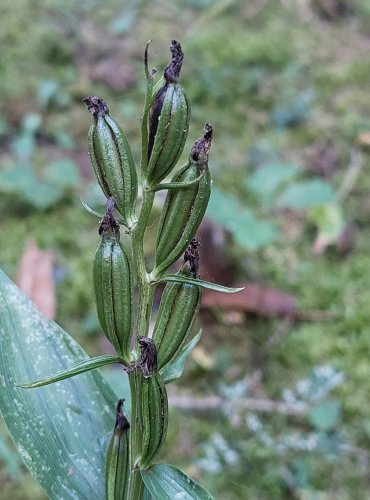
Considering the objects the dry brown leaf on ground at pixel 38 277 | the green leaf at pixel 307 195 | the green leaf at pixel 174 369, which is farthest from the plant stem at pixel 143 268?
the green leaf at pixel 307 195

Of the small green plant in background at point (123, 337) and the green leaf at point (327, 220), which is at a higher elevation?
the green leaf at point (327, 220)

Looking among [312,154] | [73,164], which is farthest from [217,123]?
[73,164]

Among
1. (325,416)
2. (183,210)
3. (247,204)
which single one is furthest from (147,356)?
(247,204)

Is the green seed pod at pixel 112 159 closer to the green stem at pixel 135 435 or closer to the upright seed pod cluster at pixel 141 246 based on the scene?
the upright seed pod cluster at pixel 141 246

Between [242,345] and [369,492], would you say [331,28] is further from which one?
[369,492]

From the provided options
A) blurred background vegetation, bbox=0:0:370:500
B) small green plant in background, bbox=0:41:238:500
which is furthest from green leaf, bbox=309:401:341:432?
small green plant in background, bbox=0:41:238:500
